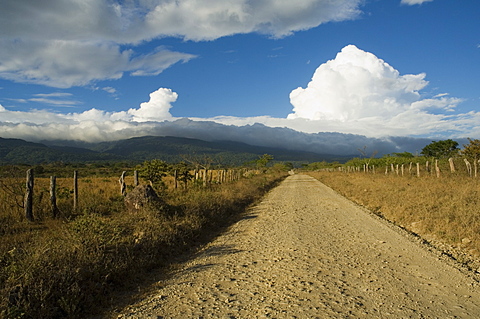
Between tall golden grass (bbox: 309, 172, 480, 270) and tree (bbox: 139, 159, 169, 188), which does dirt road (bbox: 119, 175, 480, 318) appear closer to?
tall golden grass (bbox: 309, 172, 480, 270)

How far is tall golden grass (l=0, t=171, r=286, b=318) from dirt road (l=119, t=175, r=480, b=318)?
2.59ft

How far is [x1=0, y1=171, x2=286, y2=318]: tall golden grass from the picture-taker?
4254 millimetres

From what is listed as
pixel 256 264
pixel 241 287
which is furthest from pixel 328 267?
pixel 241 287

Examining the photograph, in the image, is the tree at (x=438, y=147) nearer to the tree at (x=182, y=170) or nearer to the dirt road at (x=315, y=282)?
the tree at (x=182, y=170)

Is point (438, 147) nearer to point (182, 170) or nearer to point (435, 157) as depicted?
point (435, 157)

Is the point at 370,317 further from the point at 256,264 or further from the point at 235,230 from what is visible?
the point at 235,230

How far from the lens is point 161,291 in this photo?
5.00 meters

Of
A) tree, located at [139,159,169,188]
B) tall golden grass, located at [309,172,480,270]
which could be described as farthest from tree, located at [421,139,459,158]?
tree, located at [139,159,169,188]

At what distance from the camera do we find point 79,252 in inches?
222

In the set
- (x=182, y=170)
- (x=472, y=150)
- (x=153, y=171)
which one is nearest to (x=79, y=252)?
(x=153, y=171)

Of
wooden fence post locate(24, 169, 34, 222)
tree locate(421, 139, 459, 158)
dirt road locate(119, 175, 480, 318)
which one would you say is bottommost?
dirt road locate(119, 175, 480, 318)

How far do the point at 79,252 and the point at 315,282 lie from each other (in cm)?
411

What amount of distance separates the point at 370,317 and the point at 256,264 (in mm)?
2594

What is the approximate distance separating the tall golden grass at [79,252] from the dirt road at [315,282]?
79 centimetres
